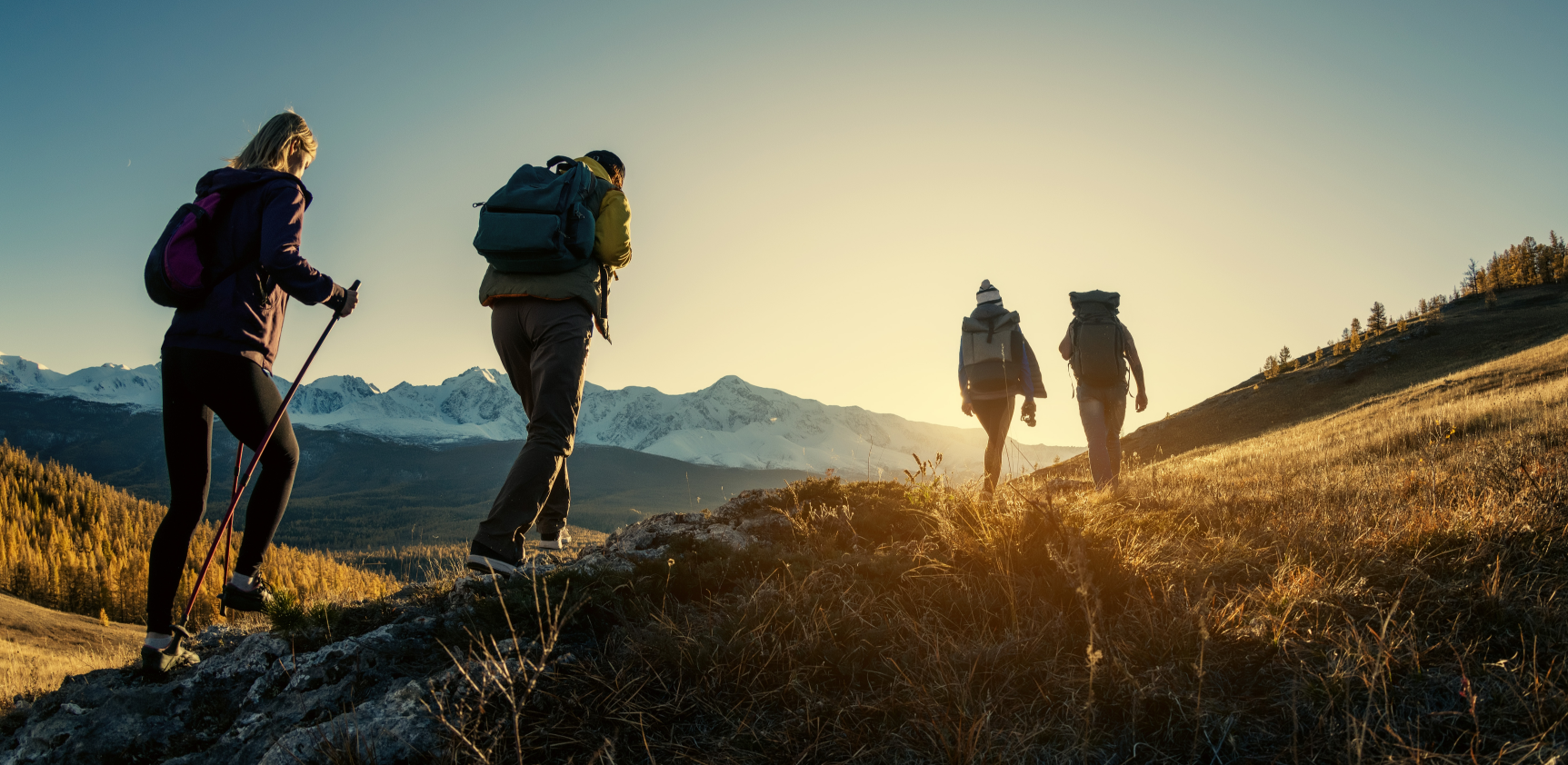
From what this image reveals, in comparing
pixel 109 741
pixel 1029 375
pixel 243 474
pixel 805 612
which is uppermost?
pixel 1029 375

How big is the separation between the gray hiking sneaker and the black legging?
0.37ft

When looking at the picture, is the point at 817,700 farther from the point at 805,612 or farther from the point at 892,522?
the point at 892,522

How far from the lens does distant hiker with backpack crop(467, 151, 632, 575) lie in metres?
3.41

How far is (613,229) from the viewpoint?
149 inches

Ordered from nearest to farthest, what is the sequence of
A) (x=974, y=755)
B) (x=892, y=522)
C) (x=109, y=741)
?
(x=974, y=755), (x=109, y=741), (x=892, y=522)

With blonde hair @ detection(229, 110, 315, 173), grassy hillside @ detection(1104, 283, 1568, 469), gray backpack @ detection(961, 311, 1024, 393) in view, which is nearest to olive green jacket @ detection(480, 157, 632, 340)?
blonde hair @ detection(229, 110, 315, 173)

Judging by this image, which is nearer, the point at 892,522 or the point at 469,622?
the point at 469,622

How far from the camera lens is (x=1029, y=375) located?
6.86 m

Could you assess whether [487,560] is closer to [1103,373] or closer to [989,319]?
[989,319]

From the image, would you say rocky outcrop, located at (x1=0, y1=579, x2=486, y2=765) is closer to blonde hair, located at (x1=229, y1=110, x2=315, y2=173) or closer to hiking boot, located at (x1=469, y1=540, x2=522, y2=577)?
hiking boot, located at (x1=469, y1=540, x2=522, y2=577)

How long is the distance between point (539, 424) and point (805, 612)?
1845 mm

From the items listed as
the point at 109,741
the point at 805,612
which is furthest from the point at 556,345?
the point at 109,741

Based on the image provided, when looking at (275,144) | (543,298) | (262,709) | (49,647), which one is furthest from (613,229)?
(49,647)

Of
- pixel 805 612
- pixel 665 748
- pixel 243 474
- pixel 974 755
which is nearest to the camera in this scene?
pixel 974 755
